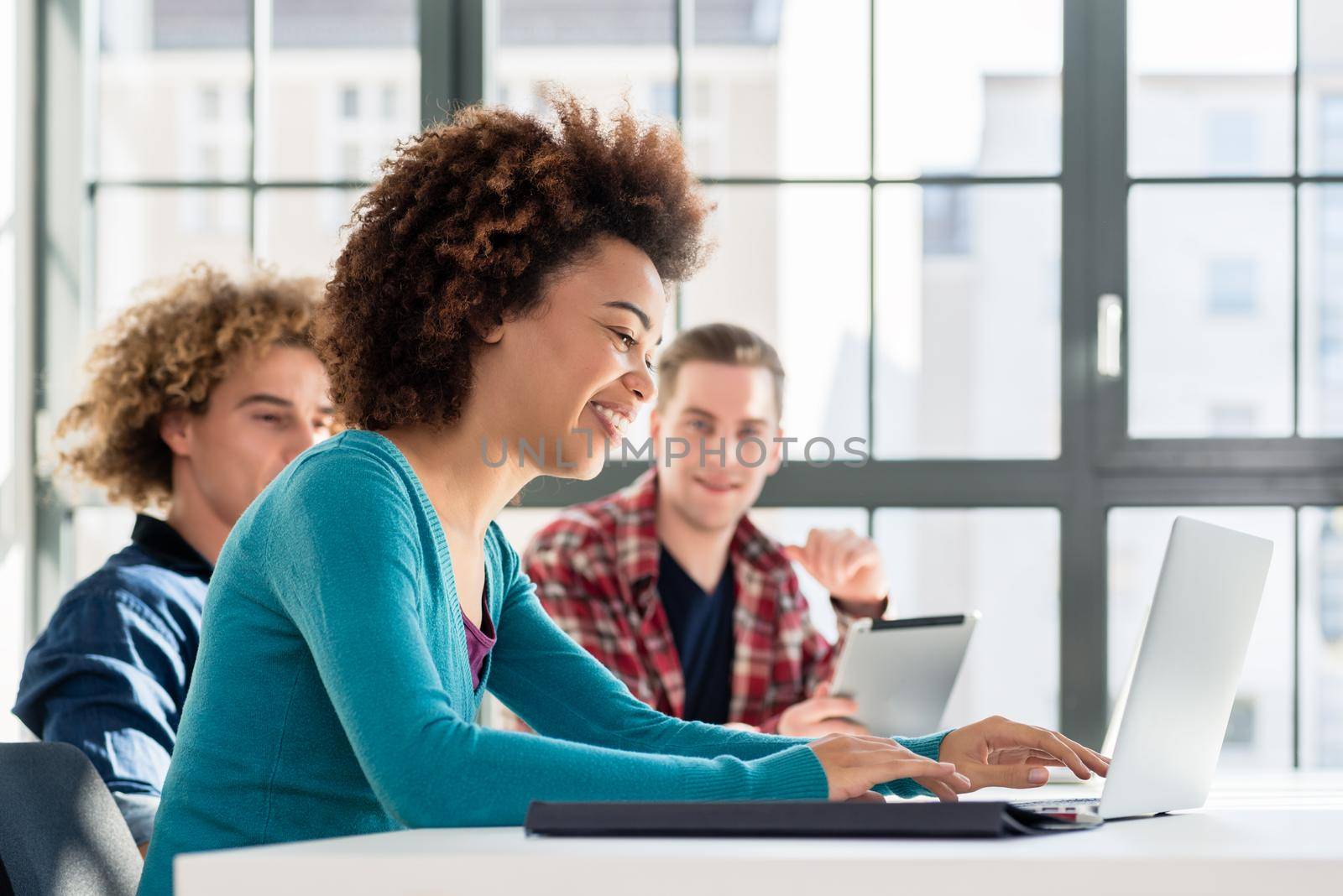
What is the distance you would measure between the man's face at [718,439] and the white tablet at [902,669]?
508 millimetres

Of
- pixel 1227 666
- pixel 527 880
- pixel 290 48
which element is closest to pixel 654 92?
pixel 290 48

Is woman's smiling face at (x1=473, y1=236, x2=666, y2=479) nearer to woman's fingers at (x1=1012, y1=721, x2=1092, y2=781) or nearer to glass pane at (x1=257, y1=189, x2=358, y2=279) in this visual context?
woman's fingers at (x1=1012, y1=721, x2=1092, y2=781)

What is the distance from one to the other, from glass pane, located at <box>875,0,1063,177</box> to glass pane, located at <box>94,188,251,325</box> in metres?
1.40

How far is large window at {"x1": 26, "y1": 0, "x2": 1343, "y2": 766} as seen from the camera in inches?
105

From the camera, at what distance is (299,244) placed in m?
3.10

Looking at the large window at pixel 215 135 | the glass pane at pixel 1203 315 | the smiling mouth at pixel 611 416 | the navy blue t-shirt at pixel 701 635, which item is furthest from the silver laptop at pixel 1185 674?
the large window at pixel 215 135

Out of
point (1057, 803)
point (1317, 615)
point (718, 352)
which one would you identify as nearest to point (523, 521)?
point (718, 352)

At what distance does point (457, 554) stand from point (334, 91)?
89.1 inches

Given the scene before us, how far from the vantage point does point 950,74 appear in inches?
110

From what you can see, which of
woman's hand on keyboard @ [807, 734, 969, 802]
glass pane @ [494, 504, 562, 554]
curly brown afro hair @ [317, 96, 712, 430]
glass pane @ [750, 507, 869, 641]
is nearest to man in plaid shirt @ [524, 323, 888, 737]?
glass pane @ [750, 507, 869, 641]

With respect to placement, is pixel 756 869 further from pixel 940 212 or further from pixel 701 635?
pixel 940 212

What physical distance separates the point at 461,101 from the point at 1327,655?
92.0 inches

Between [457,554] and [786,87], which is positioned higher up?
[786,87]

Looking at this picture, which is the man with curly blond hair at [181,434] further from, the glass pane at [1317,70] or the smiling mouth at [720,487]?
the glass pane at [1317,70]
